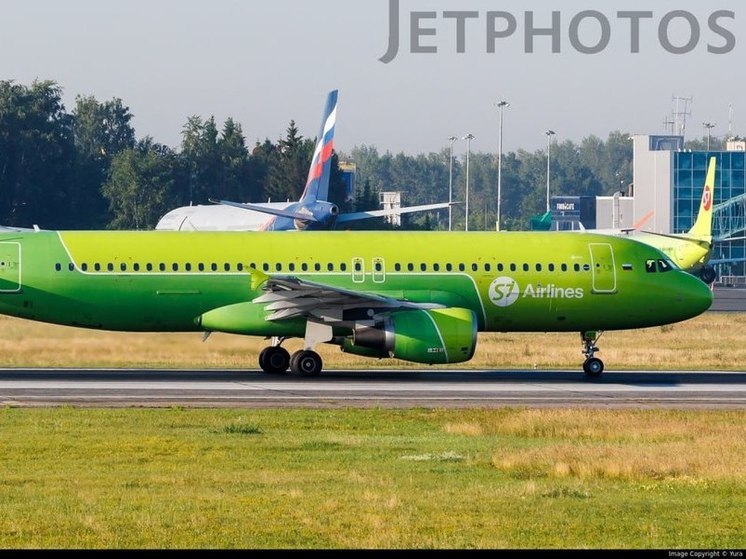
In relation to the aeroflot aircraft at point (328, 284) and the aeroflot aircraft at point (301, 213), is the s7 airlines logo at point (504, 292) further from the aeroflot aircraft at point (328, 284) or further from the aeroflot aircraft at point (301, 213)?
the aeroflot aircraft at point (301, 213)

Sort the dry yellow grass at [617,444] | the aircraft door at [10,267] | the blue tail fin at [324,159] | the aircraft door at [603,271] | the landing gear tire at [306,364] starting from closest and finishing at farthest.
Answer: the dry yellow grass at [617,444]
the aircraft door at [10,267]
the landing gear tire at [306,364]
the aircraft door at [603,271]
the blue tail fin at [324,159]

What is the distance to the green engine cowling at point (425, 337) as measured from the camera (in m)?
33.7

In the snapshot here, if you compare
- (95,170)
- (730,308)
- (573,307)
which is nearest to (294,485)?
(573,307)

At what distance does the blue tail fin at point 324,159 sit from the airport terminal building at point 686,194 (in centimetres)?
4525

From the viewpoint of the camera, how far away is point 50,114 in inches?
4488

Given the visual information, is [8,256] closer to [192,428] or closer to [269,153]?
[192,428]

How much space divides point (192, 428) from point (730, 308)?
61.4 meters

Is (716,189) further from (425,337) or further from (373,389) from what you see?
(373,389)

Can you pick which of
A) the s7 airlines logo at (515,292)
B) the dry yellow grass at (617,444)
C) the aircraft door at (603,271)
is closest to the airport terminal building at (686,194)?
the aircraft door at (603,271)

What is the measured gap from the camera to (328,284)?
35.8 m

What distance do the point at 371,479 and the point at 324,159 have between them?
6326cm

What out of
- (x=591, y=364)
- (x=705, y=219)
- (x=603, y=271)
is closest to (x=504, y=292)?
(x=603, y=271)

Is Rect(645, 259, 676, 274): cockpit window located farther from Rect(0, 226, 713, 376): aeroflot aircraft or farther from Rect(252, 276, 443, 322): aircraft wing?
Rect(252, 276, 443, 322): aircraft wing

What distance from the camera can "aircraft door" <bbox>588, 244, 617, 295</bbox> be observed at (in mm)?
36500
